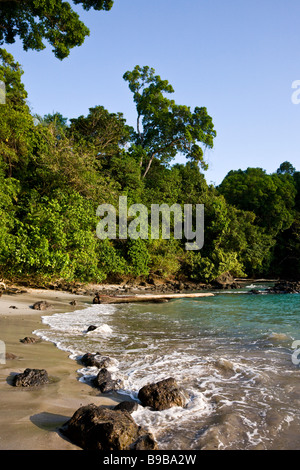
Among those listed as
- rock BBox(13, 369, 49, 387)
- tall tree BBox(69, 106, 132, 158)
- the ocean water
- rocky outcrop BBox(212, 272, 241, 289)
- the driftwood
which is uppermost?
tall tree BBox(69, 106, 132, 158)

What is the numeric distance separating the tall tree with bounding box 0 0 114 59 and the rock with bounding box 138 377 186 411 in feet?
42.3

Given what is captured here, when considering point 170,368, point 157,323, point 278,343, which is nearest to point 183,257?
point 157,323

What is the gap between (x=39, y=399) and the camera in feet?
10.5

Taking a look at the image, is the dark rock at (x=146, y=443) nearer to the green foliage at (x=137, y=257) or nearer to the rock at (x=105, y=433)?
the rock at (x=105, y=433)

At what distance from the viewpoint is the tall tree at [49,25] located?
37.3 feet

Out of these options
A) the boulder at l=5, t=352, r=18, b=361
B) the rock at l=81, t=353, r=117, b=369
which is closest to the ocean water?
the rock at l=81, t=353, r=117, b=369

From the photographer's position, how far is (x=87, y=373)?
4.26 metres

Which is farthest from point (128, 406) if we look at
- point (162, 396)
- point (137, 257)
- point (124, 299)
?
point (137, 257)

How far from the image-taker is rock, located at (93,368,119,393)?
3.73 metres

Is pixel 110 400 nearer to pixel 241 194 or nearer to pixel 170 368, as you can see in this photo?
pixel 170 368

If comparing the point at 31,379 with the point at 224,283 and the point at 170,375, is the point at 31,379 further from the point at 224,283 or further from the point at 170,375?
→ the point at 224,283

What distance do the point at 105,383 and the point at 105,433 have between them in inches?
53.5

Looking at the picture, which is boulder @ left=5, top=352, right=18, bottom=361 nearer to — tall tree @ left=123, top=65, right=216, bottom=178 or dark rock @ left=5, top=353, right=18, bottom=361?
dark rock @ left=5, top=353, right=18, bottom=361
